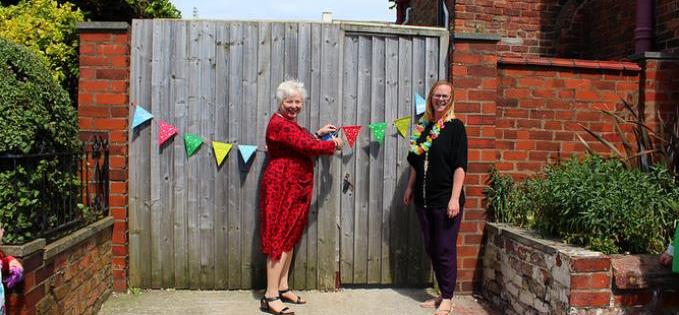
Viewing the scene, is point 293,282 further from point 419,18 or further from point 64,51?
point 419,18

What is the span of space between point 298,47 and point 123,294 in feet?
7.89

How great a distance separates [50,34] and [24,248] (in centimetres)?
285

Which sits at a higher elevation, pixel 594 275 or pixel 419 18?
pixel 419 18

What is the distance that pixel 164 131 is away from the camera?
13.3 ft

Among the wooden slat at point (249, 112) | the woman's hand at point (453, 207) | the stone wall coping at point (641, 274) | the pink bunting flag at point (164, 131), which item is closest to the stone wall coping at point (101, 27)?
the pink bunting flag at point (164, 131)

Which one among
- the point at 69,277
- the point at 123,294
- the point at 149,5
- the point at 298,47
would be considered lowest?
the point at 123,294

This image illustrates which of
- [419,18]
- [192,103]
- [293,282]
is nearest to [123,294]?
[293,282]

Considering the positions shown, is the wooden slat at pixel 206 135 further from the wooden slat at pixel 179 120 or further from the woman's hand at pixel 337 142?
the woman's hand at pixel 337 142

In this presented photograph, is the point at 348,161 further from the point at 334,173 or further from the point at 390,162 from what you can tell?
the point at 390,162

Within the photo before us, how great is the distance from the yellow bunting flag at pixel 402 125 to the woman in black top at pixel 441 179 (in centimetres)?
31

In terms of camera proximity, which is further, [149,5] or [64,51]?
[149,5]

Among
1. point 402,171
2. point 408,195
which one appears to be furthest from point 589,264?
point 402,171

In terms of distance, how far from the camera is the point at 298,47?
13.6ft

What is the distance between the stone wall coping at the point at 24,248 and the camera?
2.66 metres
